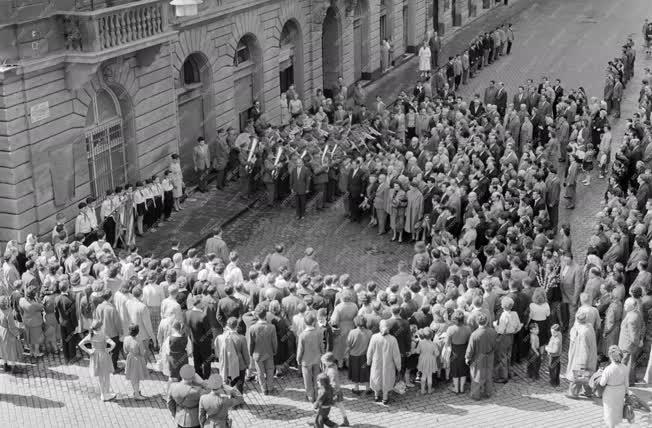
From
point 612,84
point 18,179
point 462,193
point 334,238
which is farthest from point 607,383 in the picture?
point 612,84

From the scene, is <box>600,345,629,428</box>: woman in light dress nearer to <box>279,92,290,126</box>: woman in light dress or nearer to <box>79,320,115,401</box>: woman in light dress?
<box>79,320,115,401</box>: woman in light dress

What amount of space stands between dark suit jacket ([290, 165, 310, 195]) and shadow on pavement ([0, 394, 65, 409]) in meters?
11.0

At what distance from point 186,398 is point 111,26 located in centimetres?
1185

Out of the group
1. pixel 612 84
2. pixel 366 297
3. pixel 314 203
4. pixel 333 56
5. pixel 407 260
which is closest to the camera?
pixel 366 297

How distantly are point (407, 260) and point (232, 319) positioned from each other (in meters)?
8.74

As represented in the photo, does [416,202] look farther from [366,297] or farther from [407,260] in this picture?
[366,297]

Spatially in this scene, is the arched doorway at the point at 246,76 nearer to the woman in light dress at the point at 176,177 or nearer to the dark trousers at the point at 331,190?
the woman in light dress at the point at 176,177

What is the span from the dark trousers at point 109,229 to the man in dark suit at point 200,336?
7.27 m

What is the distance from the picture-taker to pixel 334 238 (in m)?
26.6

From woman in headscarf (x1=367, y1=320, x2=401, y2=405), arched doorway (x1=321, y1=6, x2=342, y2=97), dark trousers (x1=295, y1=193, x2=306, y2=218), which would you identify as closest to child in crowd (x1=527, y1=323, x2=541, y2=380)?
woman in headscarf (x1=367, y1=320, x2=401, y2=405)

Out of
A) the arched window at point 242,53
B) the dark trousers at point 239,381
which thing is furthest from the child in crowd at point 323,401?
the arched window at point 242,53

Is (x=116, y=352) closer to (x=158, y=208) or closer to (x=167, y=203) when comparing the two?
(x=158, y=208)

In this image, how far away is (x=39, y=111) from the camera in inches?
931

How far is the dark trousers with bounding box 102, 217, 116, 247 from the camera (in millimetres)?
24969
